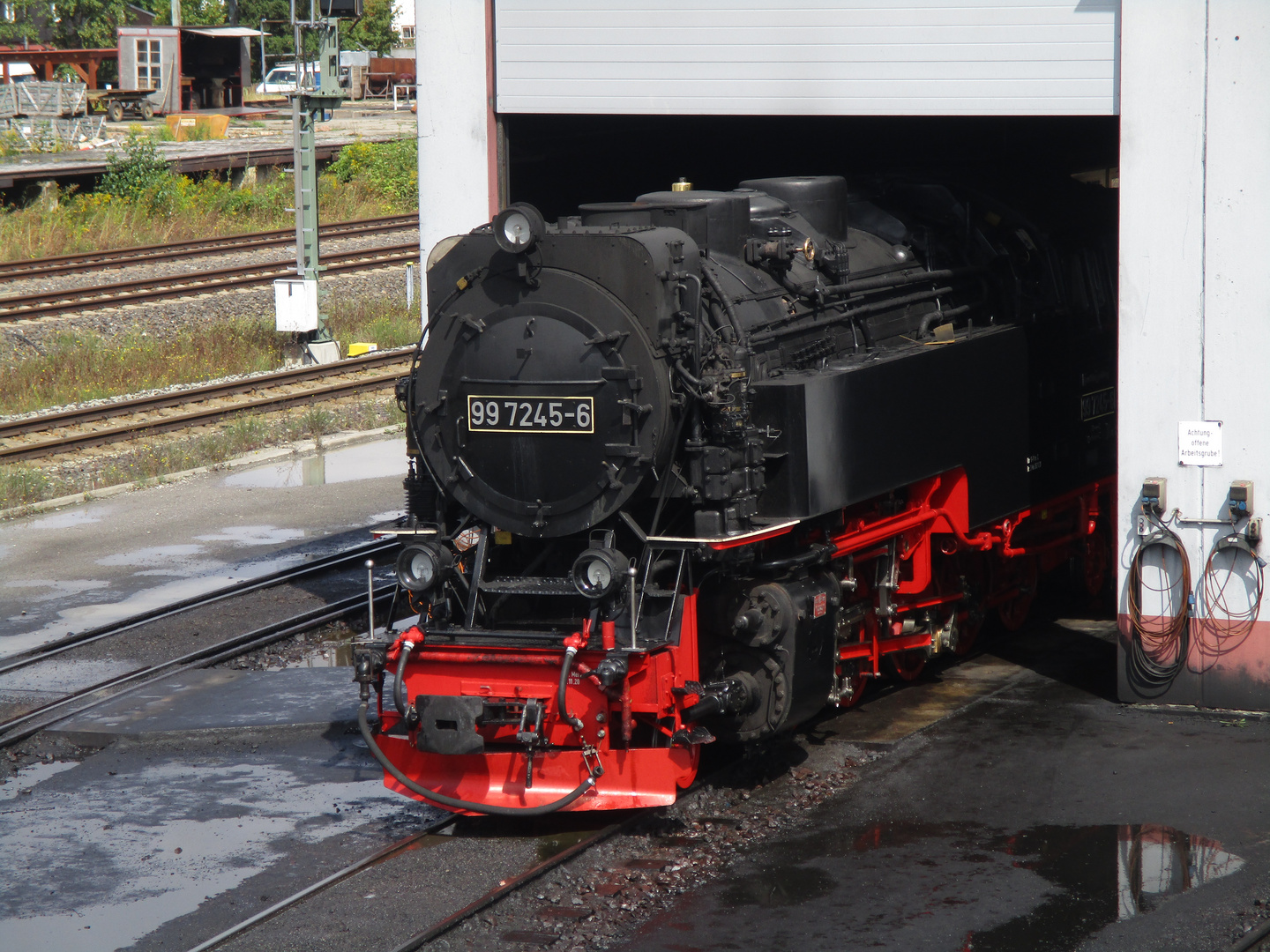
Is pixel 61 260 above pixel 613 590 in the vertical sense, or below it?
above

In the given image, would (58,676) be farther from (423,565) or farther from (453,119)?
(453,119)

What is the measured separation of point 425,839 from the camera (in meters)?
7.20

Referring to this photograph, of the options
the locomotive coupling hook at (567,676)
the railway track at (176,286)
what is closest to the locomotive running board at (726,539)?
the locomotive coupling hook at (567,676)

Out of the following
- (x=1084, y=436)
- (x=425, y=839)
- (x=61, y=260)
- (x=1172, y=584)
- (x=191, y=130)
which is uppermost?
(x=191, y=130)

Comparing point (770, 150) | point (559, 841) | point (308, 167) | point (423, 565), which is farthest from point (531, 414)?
point (308, 167)

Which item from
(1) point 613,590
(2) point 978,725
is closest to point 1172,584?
(2) point 978,725

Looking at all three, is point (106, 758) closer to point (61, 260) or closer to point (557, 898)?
point (557, 898)

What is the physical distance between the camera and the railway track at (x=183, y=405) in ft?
53.0

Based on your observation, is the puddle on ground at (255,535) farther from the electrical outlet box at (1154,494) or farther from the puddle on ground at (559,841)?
the electrical outlet box at (1154,494)

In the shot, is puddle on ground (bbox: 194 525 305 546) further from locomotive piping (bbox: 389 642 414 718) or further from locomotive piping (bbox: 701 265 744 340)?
locomotive piping (bbox: 701 265 744 340)

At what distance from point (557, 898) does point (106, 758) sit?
134 inches

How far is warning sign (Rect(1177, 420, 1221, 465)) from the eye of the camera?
341 inches

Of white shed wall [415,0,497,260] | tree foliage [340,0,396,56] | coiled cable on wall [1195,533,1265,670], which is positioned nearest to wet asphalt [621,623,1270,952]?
coiled cable on wall [1195,533,1265,670]

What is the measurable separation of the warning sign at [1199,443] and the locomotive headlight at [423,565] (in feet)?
14.1
